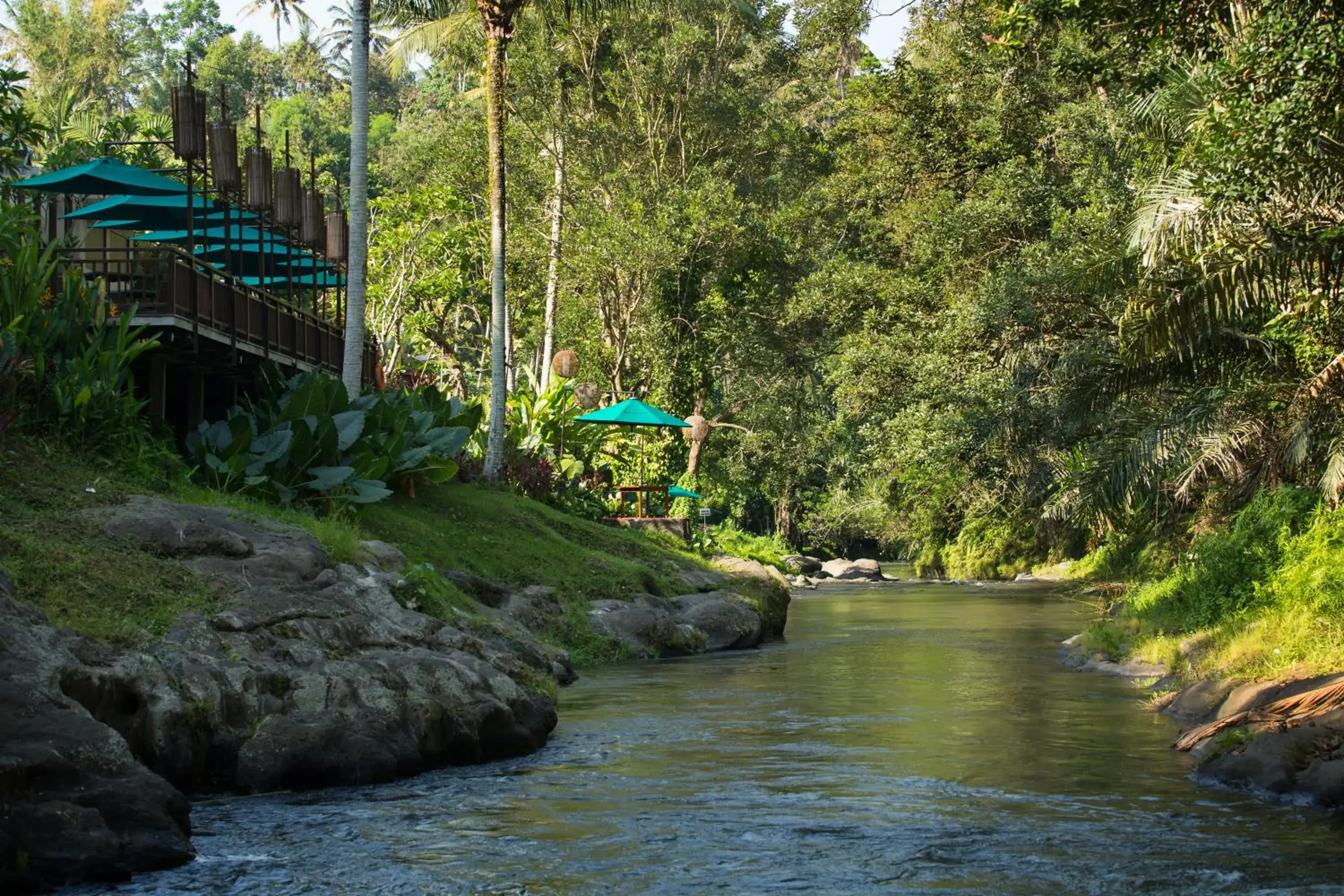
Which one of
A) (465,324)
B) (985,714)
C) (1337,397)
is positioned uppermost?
(465,324)

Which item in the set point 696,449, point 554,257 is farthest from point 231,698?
point 696,449

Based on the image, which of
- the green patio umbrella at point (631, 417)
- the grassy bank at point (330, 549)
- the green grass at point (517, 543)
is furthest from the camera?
the green patio umbrella at point (631, 417)

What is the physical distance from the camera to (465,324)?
175 ft

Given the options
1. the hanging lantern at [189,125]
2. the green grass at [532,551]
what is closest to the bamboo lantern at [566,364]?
the green grass at [532,551]

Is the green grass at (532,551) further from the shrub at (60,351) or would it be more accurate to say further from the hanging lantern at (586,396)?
the hanging lantern at (586,396)

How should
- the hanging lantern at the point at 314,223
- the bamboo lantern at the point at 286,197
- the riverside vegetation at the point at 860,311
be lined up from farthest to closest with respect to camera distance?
1. the hanging lantern at the point at 314,223
2. the bamboo lantern at the point at 286,197
3. the riverside vegetation at the point at 860,311

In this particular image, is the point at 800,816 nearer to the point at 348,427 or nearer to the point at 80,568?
the point at 80,568

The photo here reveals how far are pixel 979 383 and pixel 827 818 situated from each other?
2106 centimetres

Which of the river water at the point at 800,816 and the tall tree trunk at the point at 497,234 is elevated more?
the tall tree trunk at the point at 497,234

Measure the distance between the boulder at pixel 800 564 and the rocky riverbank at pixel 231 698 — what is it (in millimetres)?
28829

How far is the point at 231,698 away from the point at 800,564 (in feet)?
115

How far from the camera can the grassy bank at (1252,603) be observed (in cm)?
1244

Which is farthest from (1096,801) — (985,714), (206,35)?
(206,35)

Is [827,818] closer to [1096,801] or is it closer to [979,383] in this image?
[1096,801]
